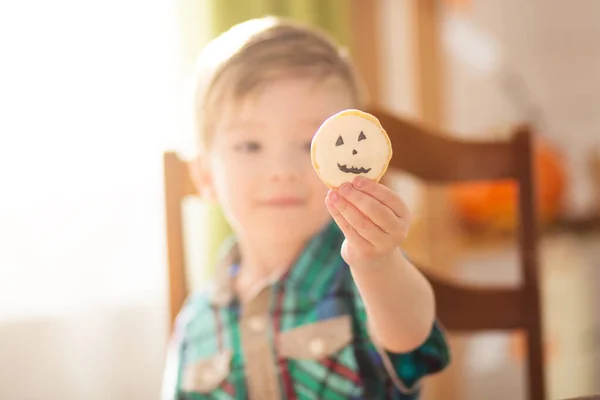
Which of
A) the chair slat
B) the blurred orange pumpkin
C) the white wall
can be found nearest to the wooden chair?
the chair slat

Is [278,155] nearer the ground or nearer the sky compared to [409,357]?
nearer the sky

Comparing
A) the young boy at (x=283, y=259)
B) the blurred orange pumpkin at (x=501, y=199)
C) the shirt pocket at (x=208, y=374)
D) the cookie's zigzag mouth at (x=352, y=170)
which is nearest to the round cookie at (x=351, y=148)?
the cookie's zigzag mouth at (x=352, y=170)

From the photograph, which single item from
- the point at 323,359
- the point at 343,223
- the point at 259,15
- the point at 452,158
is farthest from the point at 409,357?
the point at 259,15

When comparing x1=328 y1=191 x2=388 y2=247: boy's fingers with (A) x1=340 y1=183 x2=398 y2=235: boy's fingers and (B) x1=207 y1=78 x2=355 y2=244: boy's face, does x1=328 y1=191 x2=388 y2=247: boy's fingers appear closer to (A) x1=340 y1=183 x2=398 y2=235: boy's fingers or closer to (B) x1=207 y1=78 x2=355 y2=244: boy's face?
(A) x1=340 y1=183 x2=398 y2=235: boy's fingers

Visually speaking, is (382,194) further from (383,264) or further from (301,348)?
(301,348)

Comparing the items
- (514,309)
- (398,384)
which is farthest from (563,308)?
(398,384)
